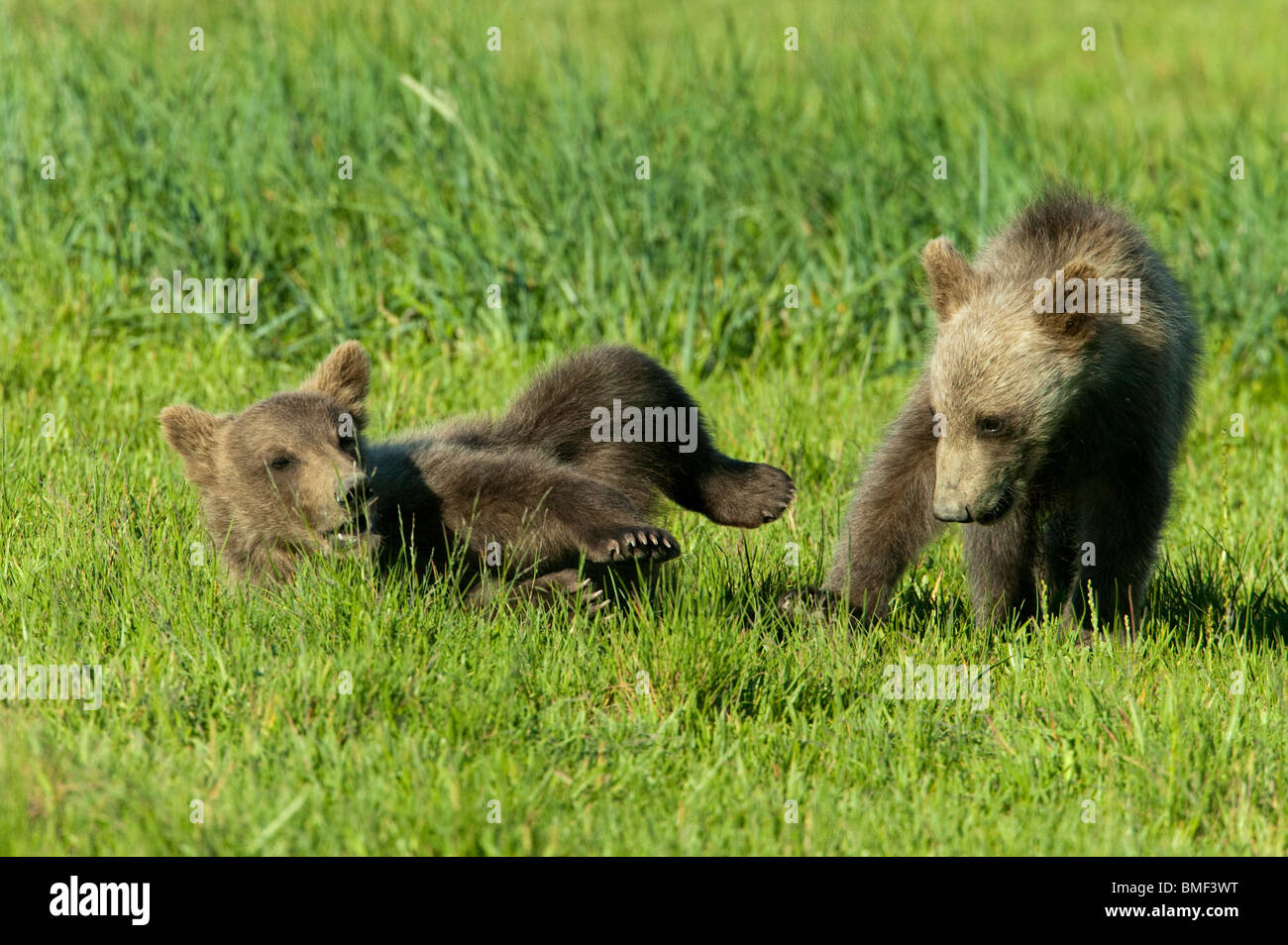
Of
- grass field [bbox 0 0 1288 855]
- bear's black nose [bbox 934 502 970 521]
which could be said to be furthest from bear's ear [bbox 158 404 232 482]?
bear's black nose [bbox 934 502 970 521]

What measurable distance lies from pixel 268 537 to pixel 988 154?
6.19 m

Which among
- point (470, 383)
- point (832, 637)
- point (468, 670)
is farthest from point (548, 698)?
point (470, 383)

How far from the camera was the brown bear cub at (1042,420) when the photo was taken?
5.13 m

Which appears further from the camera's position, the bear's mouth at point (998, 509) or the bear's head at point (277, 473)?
the bear's head at point (277, 473)

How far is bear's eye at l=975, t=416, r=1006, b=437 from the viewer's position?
16.7ft

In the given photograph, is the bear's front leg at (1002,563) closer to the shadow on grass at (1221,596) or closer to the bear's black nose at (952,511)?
the shadow on grass at (1221,596)

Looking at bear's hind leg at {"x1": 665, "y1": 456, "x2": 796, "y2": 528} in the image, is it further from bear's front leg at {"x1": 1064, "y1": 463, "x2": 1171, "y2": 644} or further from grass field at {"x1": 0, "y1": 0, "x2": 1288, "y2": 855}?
bear's front leg at {"x1": 1064, "y1": 463, "x2": 1171, "y2": 644}

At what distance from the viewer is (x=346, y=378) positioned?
5973 millimetres

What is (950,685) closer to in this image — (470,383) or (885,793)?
(885,793)

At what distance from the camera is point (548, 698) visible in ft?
15.1

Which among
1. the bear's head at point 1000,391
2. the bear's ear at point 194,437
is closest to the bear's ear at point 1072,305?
the bear's head at point 1000,391

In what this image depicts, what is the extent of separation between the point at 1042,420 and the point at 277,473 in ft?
8.92

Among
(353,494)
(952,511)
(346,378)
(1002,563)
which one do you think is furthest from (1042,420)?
(346,378)

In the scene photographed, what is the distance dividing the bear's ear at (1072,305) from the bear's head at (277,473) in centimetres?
244
